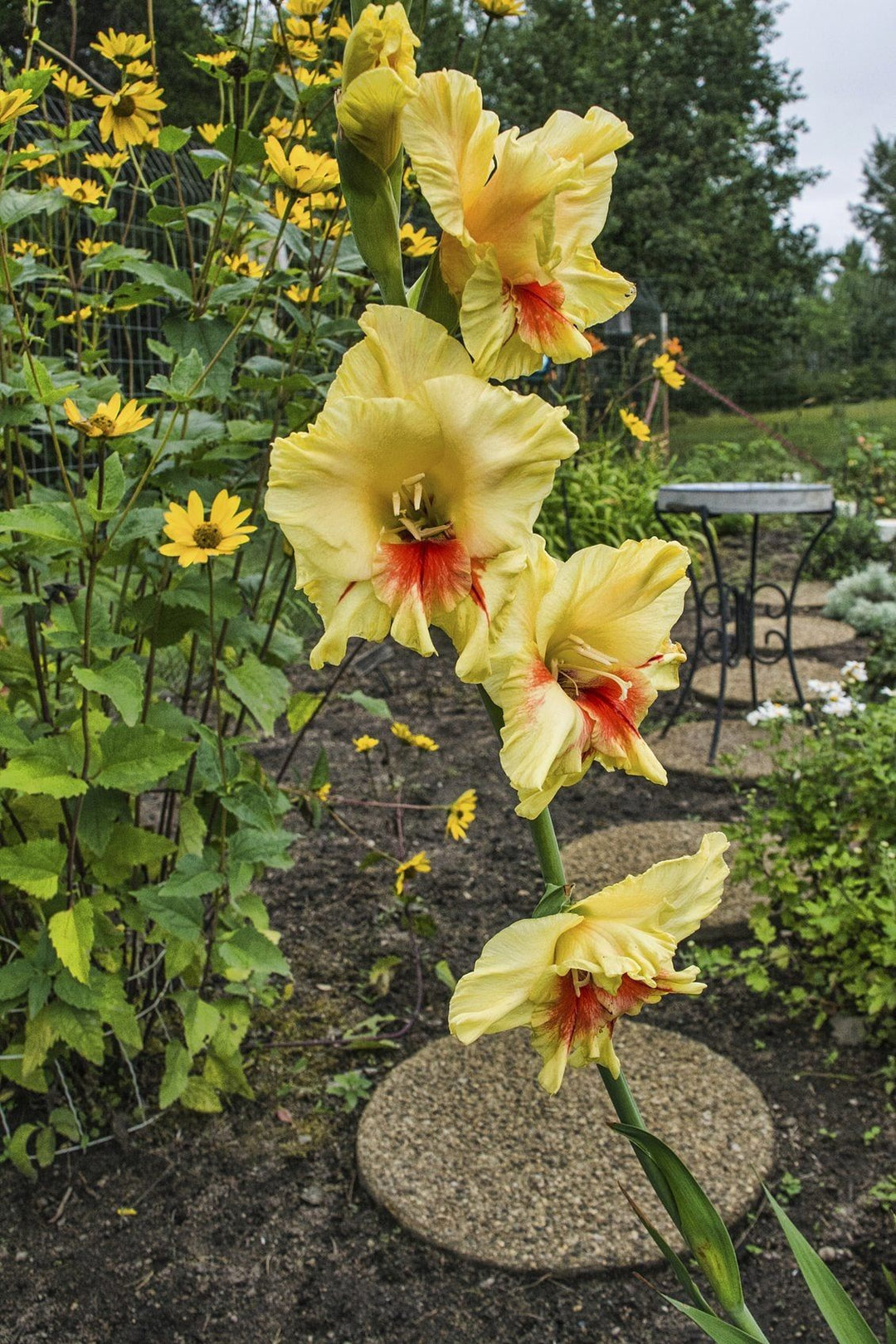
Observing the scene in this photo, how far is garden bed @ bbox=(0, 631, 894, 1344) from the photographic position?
65.0 inches

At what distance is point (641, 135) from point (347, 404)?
2334 cm

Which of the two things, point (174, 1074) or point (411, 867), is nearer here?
point (174, 1074)

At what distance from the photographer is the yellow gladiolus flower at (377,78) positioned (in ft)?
2.15

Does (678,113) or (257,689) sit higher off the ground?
(678,113)

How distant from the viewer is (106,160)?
6.52 feet

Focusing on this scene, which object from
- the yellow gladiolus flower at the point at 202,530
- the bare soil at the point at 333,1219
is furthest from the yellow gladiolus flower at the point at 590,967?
the bare soil at the point at 333,1219

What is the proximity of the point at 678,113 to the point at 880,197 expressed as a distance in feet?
113

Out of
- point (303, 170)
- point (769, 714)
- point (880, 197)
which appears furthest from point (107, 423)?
point (880, 197)

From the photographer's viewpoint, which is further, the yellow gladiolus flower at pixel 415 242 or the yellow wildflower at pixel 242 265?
the yellow wildflower at pixel 242 265

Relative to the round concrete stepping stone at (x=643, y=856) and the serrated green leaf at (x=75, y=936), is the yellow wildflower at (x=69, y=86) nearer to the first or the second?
the serrated green leaf at (x=75, y=936)

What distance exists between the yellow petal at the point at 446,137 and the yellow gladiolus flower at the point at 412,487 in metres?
0.07

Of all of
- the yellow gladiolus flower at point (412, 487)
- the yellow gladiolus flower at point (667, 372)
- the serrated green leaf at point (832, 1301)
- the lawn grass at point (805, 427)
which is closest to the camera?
the yellow gladiolus flower at point (412, 487)

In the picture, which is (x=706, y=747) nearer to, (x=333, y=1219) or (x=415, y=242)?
(x=333, y=1219)

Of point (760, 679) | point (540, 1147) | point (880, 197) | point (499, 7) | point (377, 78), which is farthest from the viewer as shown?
point (880, 197)
